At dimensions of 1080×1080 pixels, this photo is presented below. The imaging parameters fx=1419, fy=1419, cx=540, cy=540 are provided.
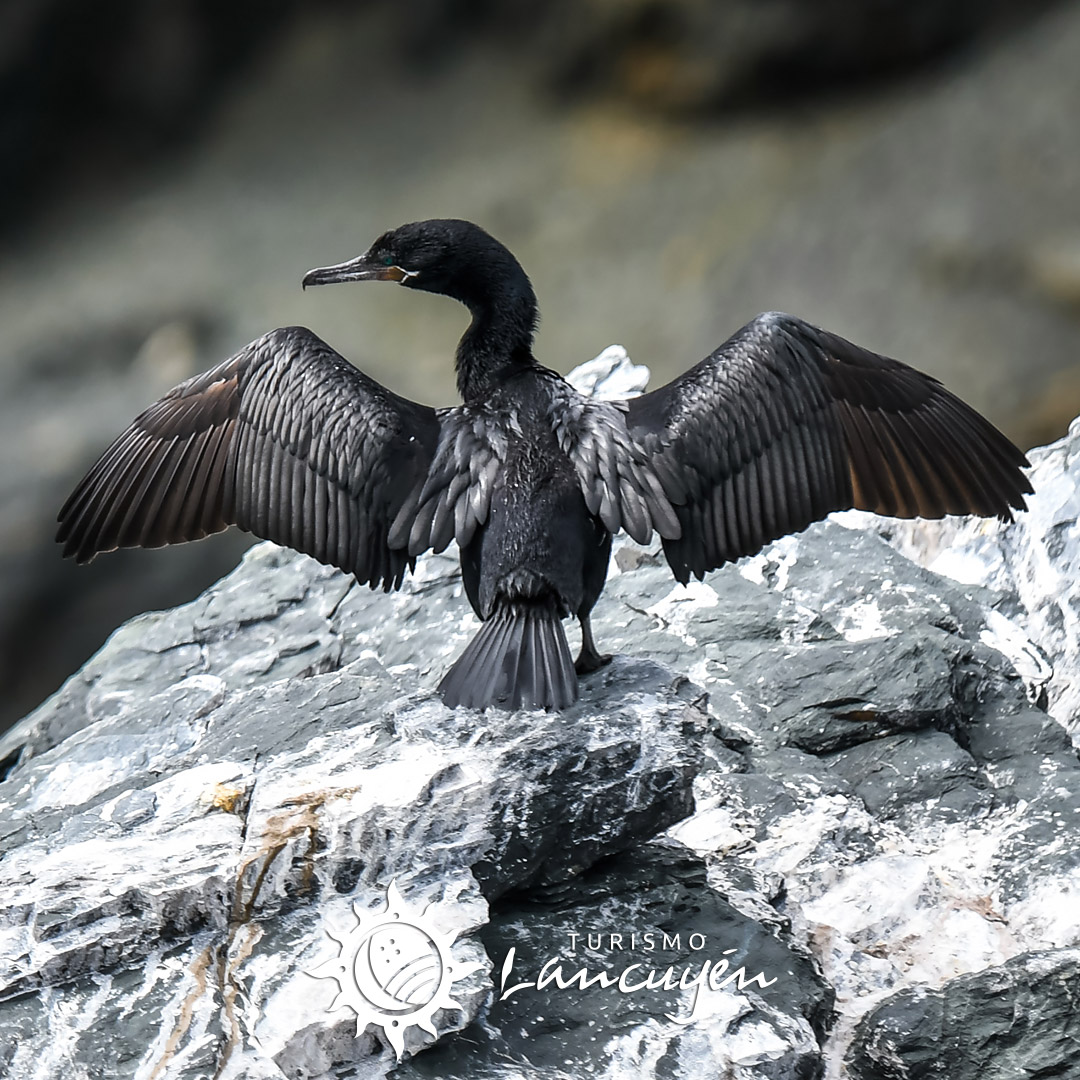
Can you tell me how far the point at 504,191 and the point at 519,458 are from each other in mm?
6923

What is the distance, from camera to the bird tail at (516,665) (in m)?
3.31

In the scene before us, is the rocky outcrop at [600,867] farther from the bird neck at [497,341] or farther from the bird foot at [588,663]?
the bird neck at [497,341]

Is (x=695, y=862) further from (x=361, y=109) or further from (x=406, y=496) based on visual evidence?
(x=361, y=109)

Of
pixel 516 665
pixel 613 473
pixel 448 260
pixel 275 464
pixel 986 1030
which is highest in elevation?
pixel 448 260

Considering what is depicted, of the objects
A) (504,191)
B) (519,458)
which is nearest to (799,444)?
(519,458)

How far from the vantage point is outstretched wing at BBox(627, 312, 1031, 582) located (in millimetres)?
3895

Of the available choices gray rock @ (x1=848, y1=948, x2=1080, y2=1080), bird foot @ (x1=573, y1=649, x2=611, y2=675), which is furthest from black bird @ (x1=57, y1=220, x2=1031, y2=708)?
gray rock @ (x1=848, y1=948, x2=1080, y2=1080)

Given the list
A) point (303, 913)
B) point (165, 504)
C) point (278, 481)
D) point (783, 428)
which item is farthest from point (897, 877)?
point (165, 504)

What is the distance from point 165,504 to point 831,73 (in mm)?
7187

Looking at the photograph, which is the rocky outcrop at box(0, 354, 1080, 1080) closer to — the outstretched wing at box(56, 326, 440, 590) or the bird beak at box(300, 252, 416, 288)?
the outstretched wing at box(56, 326, 440, 590)

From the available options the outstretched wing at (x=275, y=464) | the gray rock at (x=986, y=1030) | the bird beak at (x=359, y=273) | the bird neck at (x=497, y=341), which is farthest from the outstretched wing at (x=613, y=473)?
the gray rock at (x=986, y=1030)

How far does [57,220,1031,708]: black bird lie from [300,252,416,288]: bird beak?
0.01 m

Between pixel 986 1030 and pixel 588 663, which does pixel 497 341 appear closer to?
pixel 588 663

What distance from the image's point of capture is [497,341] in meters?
4.19
